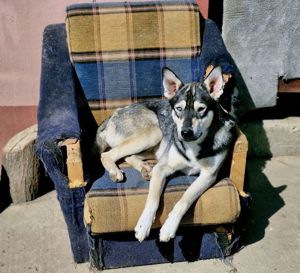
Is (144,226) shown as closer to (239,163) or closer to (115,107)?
(239,163)

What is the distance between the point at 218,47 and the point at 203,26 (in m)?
0.34

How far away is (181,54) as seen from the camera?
4.41 metres

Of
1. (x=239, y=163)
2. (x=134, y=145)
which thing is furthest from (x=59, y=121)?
(x=239, y=163)

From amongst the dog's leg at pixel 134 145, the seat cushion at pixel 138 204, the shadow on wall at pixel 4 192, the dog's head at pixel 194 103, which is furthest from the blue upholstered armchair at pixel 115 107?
the shadow on wall at pixel 4 192

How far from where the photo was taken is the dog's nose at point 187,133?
3.31 m

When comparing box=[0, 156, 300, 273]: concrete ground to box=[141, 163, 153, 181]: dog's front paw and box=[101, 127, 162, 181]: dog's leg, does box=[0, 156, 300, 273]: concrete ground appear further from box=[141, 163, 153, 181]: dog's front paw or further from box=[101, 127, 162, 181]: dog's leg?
box=[101, 127, 162, 181]: dog's leg

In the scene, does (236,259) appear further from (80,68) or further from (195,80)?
(80,68)

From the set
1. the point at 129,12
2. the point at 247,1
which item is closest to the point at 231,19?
the point at 247,1

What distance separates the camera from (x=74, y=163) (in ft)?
10.8

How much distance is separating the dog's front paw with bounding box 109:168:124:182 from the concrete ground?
73 cm

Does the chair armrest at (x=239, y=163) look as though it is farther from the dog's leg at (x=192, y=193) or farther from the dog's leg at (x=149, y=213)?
the dog's leg at (x=149, y=213)

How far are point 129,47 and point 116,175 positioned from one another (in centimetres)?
137

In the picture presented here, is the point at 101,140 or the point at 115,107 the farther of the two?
the point at 115,107

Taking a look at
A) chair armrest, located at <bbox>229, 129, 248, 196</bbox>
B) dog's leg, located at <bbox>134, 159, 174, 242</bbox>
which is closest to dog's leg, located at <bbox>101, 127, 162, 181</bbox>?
dog's leg, located at <bbox>134, 159, 174, 242</bbox>
